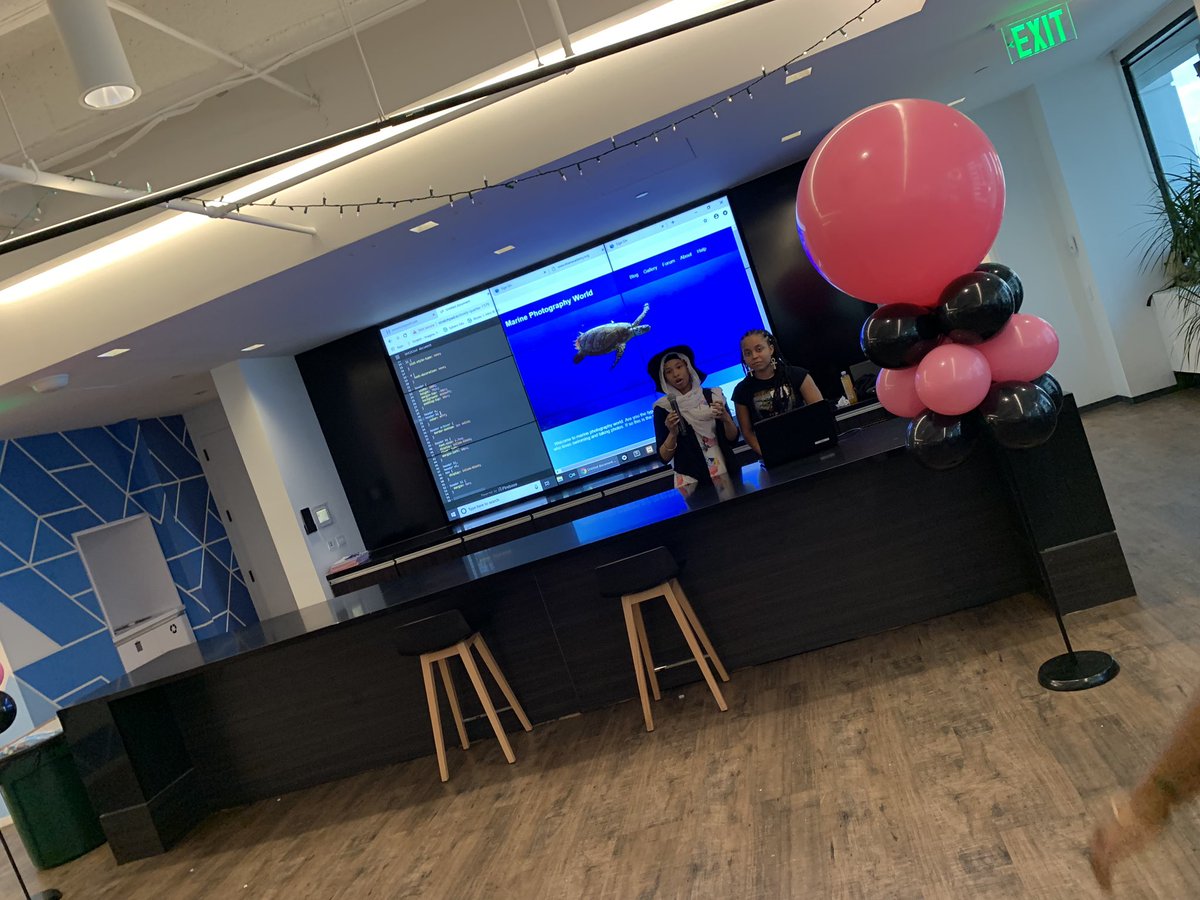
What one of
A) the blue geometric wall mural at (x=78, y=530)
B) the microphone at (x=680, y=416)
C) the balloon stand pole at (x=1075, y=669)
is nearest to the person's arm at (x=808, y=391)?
the microphone at (x=680, y=416)

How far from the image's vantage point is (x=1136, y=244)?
293 inches

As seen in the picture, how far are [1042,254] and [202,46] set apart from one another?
680cm

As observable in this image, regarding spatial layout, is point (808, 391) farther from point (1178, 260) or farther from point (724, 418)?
point (1178, 260)

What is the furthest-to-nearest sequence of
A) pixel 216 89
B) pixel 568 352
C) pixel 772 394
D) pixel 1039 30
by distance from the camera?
pixel 568 352, pixel 1039 30, pixel 772 394, pixel 216 89

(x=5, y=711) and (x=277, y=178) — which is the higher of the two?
(x=277, y=178)

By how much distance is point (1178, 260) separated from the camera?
7137 mm

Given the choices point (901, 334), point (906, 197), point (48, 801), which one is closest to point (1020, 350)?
point (901, 334)

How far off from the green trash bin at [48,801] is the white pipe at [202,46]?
340cm

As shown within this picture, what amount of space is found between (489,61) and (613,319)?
2.97m

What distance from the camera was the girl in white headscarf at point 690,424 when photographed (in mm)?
4781

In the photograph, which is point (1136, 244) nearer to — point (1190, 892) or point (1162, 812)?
point (1190, 892)

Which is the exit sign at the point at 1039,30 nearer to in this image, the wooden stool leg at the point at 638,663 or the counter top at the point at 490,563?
the counter top at the point at 490,563

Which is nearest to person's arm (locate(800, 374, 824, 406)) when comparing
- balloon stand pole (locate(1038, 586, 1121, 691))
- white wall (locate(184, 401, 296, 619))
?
balloon stand pole (locate(1038, 586, 1121, 691))

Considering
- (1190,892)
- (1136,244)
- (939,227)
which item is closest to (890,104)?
(939,227)
